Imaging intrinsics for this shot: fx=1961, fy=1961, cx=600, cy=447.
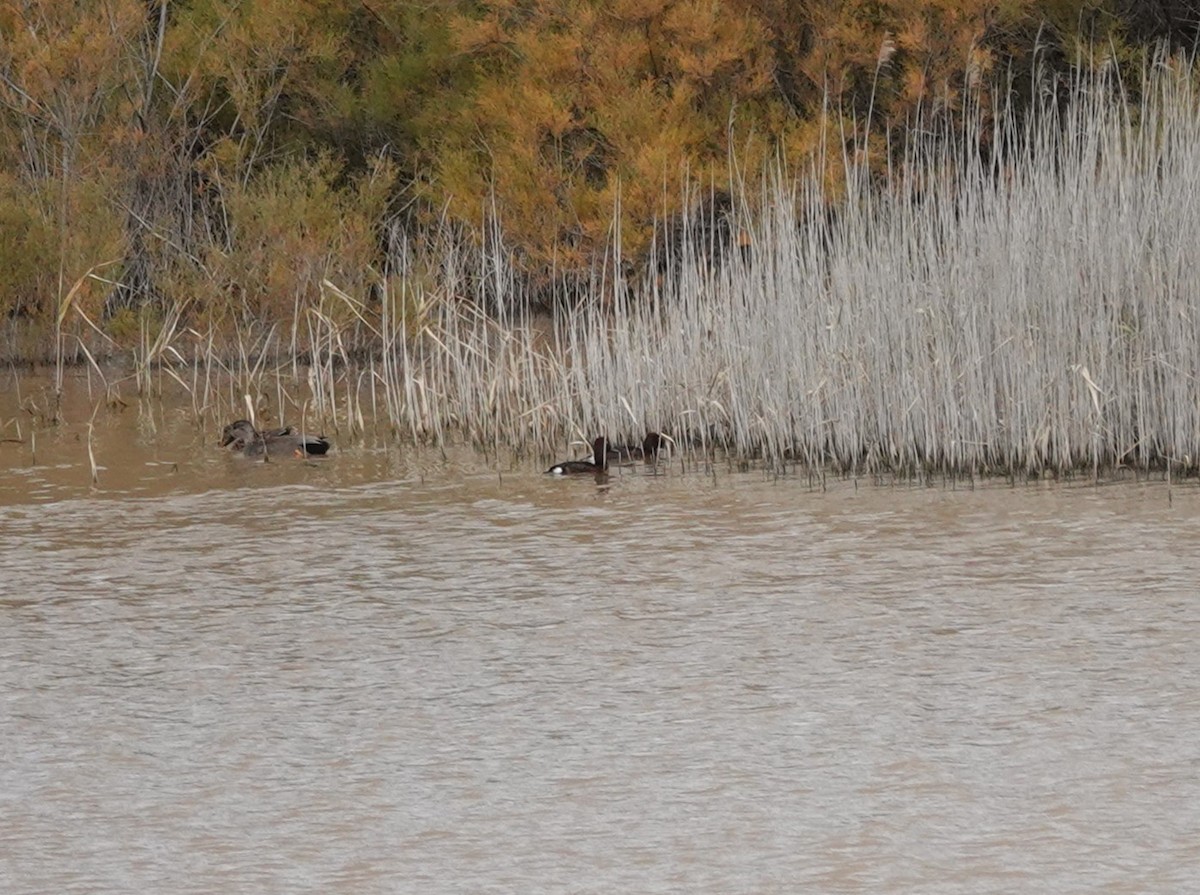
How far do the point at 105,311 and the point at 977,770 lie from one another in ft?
34.5

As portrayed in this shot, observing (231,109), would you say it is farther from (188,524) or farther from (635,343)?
(188,524)

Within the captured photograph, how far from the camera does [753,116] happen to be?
525 inches

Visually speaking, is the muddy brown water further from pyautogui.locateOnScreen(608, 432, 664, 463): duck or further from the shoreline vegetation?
pyautogui.locateOnScreen(608, 432, 664, 463): duck

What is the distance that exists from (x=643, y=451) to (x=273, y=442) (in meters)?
1.66

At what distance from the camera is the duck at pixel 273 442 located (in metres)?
8.41

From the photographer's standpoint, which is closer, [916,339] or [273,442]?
[916,339]

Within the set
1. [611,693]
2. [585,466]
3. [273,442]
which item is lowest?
[611,693]

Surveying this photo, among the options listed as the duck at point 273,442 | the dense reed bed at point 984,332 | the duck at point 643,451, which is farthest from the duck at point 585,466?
the duck at point 273,442

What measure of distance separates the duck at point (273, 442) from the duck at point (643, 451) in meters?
1.35

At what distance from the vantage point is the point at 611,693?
4492 mm

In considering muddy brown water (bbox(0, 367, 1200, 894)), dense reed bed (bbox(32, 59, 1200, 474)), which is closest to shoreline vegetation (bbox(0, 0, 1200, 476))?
dense reed bed (bbox(32, 59, 1200, 474))

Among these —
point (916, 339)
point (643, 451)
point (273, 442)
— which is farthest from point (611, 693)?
point (273, 442)

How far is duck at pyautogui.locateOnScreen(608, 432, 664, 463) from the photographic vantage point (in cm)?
788

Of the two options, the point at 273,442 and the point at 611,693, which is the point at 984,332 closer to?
the point at 273,442
